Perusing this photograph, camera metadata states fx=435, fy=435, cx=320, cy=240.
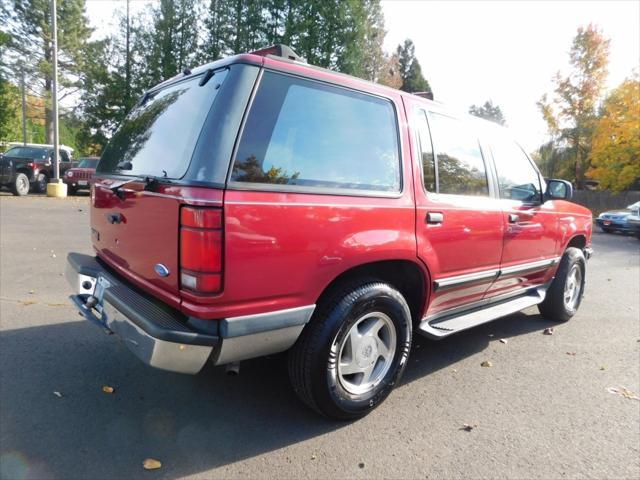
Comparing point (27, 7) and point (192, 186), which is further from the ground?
point (27, 7)

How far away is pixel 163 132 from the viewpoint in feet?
8.46

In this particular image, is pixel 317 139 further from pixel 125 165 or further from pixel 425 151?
pixel 125 165

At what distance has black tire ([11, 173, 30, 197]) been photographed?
1541cm

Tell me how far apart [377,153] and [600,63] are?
30.9 m

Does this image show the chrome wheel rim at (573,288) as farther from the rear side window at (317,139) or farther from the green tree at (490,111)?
the green tree at (490,111)

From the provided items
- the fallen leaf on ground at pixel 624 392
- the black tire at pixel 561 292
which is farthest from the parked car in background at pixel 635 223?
the fallen leaf on ground at pixel 624 392

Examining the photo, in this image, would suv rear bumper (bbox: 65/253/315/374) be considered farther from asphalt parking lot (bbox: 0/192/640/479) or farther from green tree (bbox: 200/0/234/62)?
green tree (bbox: 200/0/234/62)

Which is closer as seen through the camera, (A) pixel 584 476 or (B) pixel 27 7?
(A) pixel 584 476

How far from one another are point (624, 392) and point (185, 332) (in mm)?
3196

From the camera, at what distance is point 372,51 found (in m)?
33.1

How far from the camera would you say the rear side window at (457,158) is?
3.16 meters

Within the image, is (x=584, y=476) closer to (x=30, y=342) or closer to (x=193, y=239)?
(x=193, y=239)

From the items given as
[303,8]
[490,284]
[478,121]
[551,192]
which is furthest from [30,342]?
[303,8]

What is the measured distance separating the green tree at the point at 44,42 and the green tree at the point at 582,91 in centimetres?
3221
